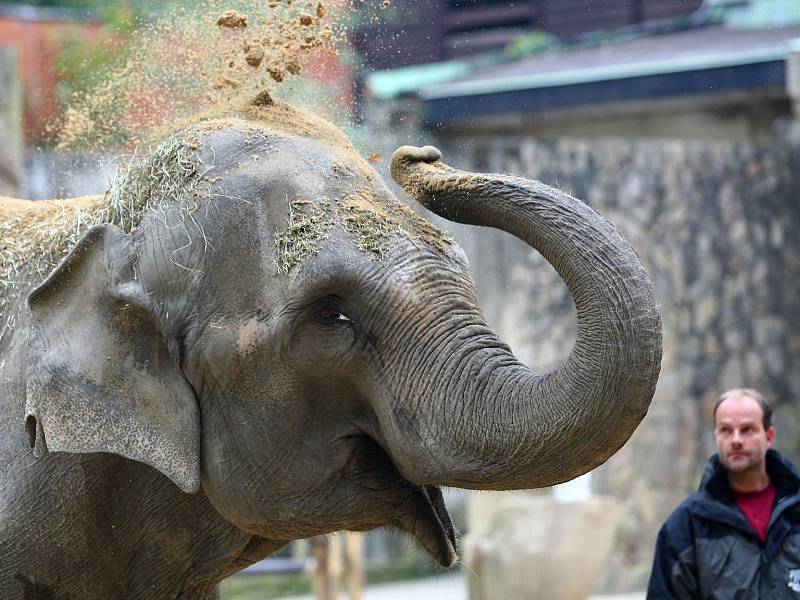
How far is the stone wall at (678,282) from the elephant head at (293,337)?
6.92 meters

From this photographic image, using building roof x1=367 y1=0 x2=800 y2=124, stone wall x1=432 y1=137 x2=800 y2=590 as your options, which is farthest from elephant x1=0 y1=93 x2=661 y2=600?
building roof x1=367 y1=0 x2=800 y2=124

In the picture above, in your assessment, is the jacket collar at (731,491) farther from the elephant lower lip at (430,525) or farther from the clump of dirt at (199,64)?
the clump of dirt at (199,64)

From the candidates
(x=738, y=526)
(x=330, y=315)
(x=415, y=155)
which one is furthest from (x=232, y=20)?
(x=738, y=526)

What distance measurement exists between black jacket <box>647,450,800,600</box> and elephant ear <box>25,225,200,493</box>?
2.07 metres

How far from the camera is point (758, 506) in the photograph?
4520 millimetres

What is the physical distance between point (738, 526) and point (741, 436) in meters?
0.29

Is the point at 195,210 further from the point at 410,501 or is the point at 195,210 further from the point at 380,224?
the point at 410,501

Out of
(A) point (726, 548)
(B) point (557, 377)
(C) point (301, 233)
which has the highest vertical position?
(C) point (301, 233)

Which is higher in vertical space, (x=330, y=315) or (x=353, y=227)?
(x=353, y=227)

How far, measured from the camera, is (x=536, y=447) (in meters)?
2.67

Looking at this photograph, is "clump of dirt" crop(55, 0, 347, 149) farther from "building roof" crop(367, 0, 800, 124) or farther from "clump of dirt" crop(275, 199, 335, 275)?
"building roof" crop(367, 0, 800, 124)

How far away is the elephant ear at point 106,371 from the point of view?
300 centimetres

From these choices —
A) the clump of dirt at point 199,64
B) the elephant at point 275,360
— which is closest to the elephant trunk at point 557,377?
the elephant at point 275,360

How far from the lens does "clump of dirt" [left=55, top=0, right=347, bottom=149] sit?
3.45m
